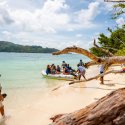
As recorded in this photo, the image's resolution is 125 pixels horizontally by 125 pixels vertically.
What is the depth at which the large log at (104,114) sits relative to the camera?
11.6ft

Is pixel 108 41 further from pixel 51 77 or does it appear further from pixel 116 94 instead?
pixel 116 94

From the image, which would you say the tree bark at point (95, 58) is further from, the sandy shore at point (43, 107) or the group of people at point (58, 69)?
the group of people at point (58, 69)

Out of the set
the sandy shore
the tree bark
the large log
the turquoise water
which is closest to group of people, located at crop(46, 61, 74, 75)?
the turquoise water

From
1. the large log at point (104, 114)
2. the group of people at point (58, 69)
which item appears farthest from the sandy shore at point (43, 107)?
the group of people at point (58, 69)

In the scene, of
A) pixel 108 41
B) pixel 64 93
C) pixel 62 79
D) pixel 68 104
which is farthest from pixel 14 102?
pixel 108 41

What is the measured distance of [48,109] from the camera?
13.6 m

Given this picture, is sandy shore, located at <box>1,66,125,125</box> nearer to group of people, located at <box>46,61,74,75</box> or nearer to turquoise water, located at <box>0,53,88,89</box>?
turquoise water, located at <box>0,53,88,89</box>

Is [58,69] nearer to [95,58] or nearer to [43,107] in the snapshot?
[43,107]

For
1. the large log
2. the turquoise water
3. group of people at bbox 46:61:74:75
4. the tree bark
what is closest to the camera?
the large log

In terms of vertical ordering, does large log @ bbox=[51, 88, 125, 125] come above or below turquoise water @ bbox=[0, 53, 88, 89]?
above

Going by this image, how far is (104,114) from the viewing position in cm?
356

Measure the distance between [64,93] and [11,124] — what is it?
699cm

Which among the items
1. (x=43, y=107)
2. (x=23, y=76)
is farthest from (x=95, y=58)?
Answer: (x=23, y=76)

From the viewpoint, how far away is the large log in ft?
11.6
